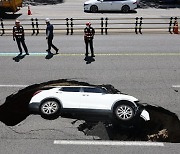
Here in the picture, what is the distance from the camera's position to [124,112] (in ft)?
26.8

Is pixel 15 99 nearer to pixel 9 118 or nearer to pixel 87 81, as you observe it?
pixel 9 118

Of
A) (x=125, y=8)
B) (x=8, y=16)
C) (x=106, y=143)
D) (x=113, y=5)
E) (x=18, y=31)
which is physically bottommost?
(x=106, y=143)

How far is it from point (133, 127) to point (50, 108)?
264cm

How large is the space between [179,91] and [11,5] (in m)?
18.7

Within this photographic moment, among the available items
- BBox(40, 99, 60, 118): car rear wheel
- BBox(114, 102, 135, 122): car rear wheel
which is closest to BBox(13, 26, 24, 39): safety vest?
BBox(40, 99, 60, 118): car rear wheel

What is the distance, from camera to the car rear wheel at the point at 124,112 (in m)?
8.13

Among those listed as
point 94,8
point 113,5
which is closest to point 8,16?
point 94,8

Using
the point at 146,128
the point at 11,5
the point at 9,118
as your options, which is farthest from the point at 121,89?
the point at 11,5

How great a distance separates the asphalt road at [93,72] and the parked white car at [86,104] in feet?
1.35

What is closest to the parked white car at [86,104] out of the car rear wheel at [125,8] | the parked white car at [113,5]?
the parked white car at [113,5]

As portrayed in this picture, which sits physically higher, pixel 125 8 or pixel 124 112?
pixel 125 8

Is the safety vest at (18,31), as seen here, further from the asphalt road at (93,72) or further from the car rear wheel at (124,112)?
the car rear wheel at (124,112)

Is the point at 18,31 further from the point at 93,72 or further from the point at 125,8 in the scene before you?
the point at 125,8

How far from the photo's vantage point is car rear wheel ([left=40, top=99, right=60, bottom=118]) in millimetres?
8469
